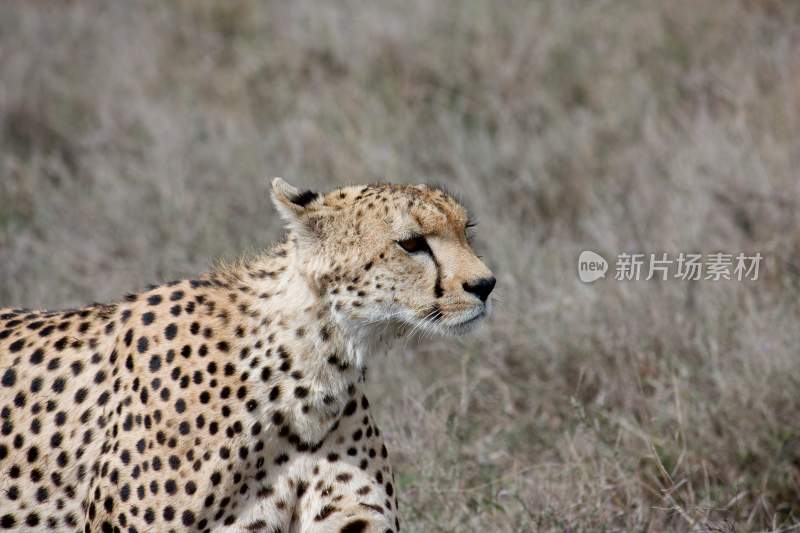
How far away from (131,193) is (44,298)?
2.96 ft

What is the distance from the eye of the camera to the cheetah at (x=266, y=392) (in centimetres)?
258

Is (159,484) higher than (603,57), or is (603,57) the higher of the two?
(603,57)

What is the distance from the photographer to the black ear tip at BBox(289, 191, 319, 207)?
2.73 metres

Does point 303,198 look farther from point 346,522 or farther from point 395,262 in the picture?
point 346,522

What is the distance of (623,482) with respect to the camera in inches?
129

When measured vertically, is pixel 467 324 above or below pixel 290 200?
below

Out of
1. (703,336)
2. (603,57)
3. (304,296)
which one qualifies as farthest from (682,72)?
(304,296)

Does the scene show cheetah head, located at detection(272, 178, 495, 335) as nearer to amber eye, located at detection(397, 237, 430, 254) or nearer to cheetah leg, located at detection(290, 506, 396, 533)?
amber eye, located at detection(397, 237, 430, 254)

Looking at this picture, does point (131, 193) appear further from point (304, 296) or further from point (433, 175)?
point (304, 296)

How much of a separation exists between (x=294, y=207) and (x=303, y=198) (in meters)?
0.08

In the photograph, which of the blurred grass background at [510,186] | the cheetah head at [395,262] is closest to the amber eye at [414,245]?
the cheetah head at [395,262]
